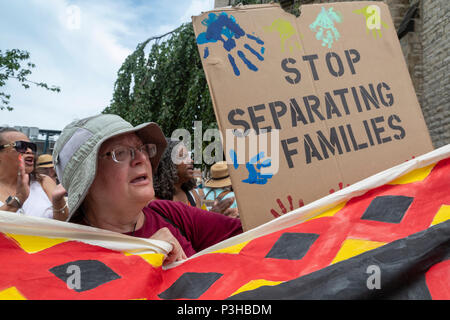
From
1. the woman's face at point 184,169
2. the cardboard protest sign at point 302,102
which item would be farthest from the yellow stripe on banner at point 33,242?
the woman's face at point 184,169

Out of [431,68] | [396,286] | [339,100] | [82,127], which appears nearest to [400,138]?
[339,100]

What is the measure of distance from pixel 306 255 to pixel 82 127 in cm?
91

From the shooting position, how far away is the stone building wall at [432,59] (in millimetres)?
6332

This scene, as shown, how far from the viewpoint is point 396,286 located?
84 centimetres

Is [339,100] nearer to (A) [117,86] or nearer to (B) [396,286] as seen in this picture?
(B) [396,286]

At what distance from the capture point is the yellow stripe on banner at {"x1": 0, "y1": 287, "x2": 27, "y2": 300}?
3.08 feet

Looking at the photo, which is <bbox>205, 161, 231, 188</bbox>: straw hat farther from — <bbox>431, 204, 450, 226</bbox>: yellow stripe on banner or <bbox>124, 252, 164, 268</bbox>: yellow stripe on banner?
<bbox>431, 204, 450, 226</bbox>: yellow stripe on banner

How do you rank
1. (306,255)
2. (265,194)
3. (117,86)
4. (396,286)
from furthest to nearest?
(117,86) < (265,194) < (306,255) < (396,286)

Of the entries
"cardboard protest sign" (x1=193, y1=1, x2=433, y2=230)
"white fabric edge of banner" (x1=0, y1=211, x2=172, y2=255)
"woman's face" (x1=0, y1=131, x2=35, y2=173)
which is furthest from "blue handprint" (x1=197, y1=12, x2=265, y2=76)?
"woman's face" (x1=0, y1=131, x2=35, y2=173)

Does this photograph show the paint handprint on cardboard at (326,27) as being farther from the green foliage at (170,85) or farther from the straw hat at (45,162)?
the green foliage at (170,85)

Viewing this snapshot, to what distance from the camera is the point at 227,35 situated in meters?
1.43

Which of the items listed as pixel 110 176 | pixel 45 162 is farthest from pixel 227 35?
pixel 45 162

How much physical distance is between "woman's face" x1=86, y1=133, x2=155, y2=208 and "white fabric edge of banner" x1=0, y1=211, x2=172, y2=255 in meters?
0.13

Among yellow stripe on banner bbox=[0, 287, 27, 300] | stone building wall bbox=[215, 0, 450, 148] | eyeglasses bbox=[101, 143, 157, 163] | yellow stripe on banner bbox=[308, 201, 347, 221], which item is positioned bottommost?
yellow stripe on banner bbox=[0, 287, 27, 300]
